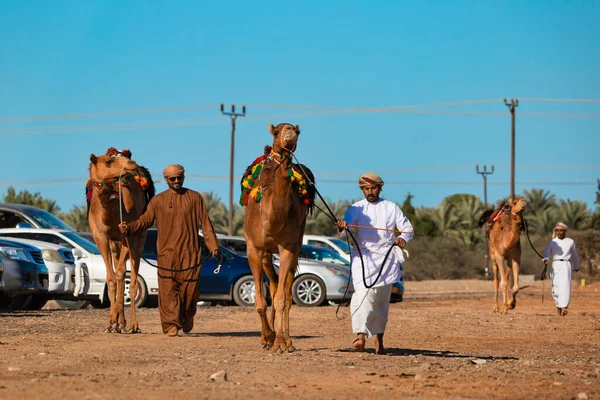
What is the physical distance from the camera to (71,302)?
92.8 ft

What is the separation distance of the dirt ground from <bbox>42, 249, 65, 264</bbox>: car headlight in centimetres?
221

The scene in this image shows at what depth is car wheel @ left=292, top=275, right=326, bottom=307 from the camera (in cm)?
2728

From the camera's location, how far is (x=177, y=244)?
1568 cm

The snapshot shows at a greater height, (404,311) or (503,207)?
(503,207)

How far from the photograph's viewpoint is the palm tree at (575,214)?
7456cm

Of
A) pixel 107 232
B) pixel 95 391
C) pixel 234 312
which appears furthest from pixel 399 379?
pixel 234 312

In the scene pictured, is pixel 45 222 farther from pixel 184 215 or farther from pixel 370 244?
pixel 370 244

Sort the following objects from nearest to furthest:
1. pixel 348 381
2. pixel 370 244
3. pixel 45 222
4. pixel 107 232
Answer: pixel 348 381, pixel 370 244, pixel 107 232, pixel 45 222

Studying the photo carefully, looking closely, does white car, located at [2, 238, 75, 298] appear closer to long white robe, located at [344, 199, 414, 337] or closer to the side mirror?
the side mirror

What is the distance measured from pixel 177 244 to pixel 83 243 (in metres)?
10.7

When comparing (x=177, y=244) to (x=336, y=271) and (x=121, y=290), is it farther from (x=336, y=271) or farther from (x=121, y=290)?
(x=336, y=271)

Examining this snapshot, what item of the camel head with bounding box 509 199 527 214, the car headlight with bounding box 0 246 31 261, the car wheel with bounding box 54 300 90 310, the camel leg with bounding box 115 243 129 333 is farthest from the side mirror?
the camel head with bounding box 509 199 527 214

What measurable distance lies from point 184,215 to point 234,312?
7.82m

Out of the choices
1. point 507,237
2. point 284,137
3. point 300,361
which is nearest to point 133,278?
point 284,137
